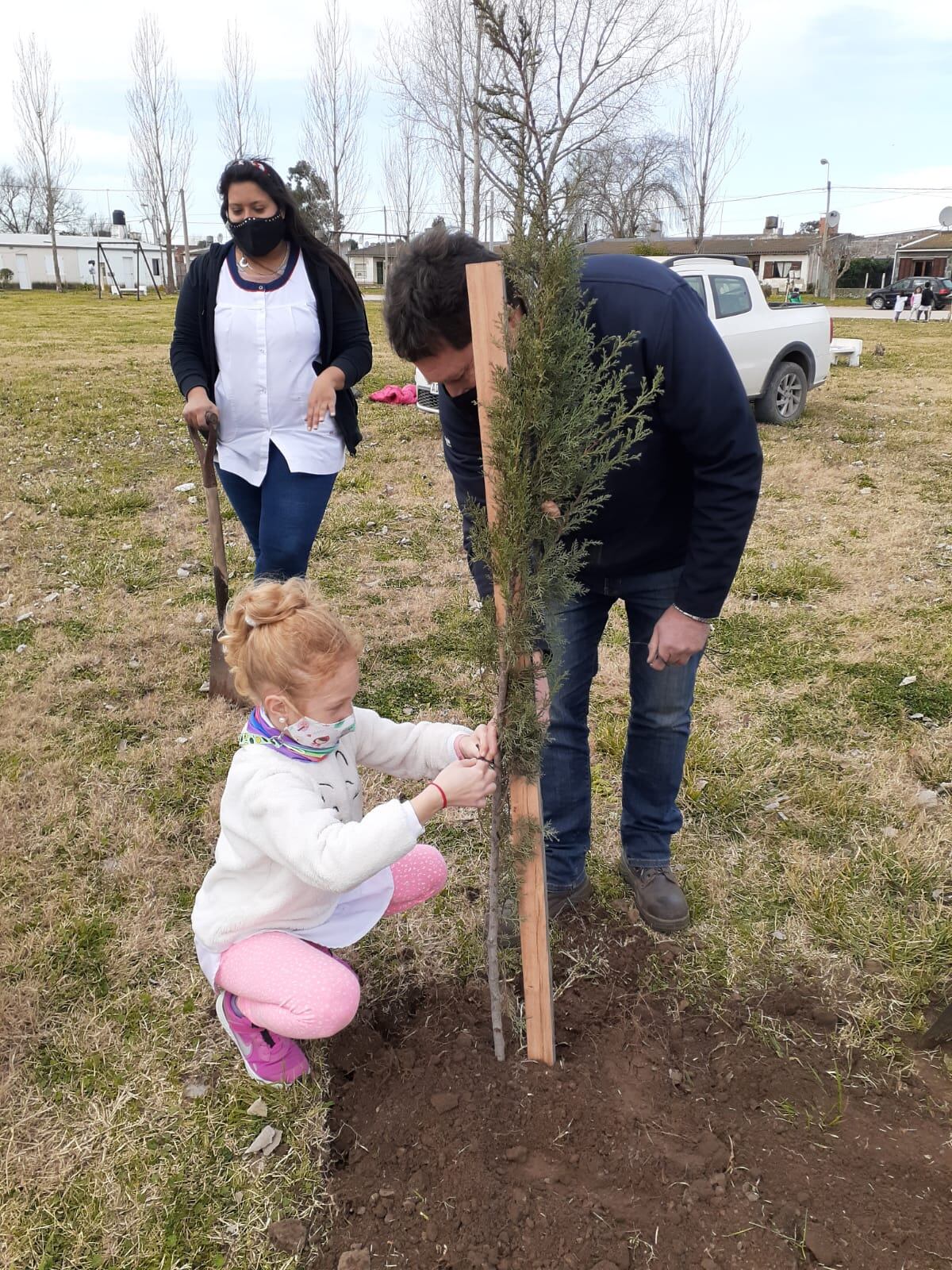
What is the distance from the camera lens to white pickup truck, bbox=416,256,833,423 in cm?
950

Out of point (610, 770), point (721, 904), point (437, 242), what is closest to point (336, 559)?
point (610, 770)

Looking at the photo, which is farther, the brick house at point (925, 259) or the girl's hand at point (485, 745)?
the brick house at point (925, 259)

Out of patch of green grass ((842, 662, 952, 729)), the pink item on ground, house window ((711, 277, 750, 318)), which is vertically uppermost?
house window ((711, 277, 750, 318))

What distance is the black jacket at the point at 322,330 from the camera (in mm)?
3545

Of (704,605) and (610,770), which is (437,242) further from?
(610,770)

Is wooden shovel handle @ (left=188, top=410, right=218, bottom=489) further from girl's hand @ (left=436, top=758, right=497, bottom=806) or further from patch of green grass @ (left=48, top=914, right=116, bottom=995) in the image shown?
girl's hand @ (left=436, top=758, right=497, bottom=806)

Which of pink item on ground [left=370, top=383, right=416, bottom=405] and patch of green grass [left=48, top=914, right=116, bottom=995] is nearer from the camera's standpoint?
patch of green grass [left=48, top=914, right=116, bottom=995]

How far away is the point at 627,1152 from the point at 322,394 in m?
2.74

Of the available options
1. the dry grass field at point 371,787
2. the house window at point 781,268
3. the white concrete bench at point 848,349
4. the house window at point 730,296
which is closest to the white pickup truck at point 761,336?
the house window at point 730,296

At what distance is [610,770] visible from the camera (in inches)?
149

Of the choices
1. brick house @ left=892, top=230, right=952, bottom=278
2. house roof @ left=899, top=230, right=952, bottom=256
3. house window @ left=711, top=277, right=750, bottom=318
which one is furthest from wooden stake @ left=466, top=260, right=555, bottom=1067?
house roof @ left=899, top=230, right=952, bottom=256

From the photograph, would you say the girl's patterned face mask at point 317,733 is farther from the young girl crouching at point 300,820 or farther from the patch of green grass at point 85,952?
the patch of green grass at point 85,952

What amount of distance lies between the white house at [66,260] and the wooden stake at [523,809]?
51.6 meters

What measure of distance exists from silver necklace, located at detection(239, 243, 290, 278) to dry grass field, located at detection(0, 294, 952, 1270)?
1683 mm
